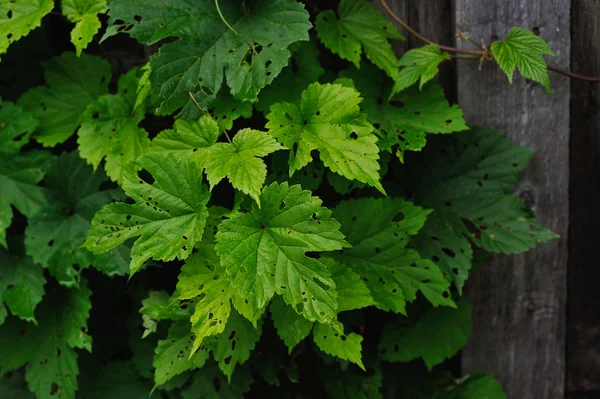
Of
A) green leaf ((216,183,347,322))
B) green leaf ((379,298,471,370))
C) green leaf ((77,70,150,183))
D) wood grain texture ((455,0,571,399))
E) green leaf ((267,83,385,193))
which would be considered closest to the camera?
green leaf ((216,183,347,322))

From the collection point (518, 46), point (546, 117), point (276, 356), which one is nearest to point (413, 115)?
point (518, 46)

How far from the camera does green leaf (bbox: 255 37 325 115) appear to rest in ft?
5.16

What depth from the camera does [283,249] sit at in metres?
1.25

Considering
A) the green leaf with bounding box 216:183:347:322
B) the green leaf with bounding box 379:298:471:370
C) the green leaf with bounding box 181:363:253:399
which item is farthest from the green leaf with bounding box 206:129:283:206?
the green leaf with bounding box 379:298:471:370

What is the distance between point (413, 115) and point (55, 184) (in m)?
1.09

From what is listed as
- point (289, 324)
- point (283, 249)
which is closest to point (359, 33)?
point (283, 249)

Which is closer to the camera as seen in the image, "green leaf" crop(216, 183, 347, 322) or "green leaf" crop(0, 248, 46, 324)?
"green leaf" crop(216, 183, 347, 322)

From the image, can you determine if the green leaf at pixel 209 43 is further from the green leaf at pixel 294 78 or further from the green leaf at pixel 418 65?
the green leaf at pixel 418 65

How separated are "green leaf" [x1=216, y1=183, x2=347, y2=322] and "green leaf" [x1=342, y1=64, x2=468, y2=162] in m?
0.39

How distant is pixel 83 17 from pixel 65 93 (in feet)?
0.96

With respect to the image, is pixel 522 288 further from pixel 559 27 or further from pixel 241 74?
pixel 241 74

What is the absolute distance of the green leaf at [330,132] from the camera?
1.33m

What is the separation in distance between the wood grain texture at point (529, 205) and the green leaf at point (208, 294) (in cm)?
94

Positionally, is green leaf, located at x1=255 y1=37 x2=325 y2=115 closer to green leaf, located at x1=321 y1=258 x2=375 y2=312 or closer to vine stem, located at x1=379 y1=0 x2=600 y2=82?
vine stem, located at x1=379 y1=0 x2=600 y2=82
